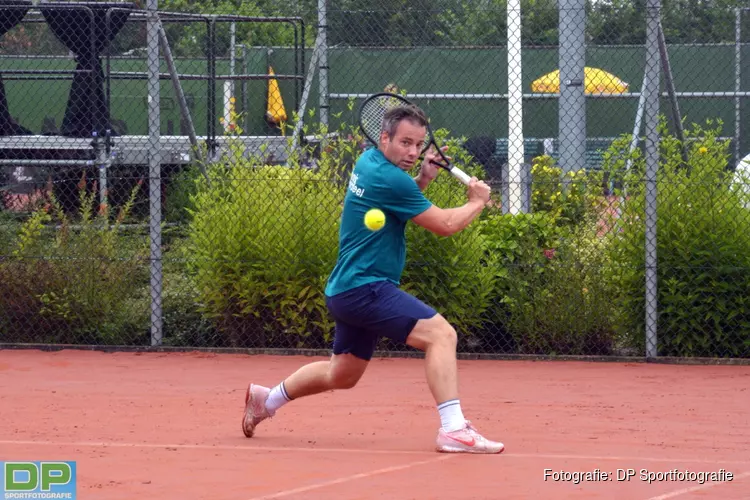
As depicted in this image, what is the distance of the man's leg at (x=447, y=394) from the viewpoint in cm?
539

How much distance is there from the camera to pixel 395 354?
8.80 m

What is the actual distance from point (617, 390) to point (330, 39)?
15.4ft

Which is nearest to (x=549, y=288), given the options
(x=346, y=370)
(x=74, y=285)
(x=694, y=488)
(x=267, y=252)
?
(x=267, y=252)

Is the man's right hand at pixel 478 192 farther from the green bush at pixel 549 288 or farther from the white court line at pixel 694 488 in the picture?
the green bush at pixel 549 288

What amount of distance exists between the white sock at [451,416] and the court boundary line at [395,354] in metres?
3.26

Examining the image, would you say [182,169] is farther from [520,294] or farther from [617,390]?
[617,390]

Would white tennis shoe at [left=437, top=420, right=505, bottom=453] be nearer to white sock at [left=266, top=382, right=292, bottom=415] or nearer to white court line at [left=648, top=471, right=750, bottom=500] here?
white sock at [left=266, top=382, right=292, bottom=415]

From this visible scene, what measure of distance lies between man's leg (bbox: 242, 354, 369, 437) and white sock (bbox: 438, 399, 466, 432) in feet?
1.64

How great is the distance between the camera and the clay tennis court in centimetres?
488

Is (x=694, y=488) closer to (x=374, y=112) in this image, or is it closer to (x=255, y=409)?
(x=255, y=409)

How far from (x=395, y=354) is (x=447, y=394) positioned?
339 cm

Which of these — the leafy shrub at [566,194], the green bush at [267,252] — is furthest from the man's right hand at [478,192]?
the green bush at [267,252]

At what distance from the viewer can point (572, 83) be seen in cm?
981

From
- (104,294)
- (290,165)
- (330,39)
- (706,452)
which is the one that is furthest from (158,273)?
(706,452)
